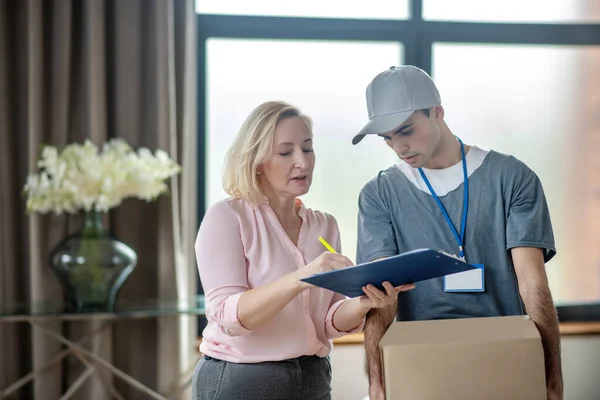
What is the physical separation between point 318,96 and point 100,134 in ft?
3.53

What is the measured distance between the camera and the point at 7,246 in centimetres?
329

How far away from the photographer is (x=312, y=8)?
145 inches

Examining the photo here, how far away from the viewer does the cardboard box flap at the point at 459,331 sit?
4.79ft

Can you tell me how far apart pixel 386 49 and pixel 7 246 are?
201 centimetres

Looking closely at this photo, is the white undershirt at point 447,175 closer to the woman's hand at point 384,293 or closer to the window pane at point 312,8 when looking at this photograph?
the woman's hand at point 384,293

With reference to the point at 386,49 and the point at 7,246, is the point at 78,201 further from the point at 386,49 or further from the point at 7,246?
the point at 386,49

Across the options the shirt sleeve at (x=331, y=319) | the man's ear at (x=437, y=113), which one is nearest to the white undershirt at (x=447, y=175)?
the man's ear at (x=437, y=113)

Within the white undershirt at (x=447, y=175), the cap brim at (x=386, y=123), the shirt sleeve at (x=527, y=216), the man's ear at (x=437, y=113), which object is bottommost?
the shirt sleeve at (x=527, y=216)

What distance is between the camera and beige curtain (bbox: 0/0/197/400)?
10.7 ft

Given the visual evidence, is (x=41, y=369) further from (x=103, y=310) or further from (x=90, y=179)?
(x=90, y=179)

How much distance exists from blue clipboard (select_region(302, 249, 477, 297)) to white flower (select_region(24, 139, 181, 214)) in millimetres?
1691

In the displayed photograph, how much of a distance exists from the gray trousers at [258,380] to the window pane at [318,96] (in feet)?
6.63

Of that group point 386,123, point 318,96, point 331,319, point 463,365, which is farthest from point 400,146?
point 318,96

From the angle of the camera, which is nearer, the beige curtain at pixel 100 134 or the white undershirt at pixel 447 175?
the white undershirt at pixel 447 175
